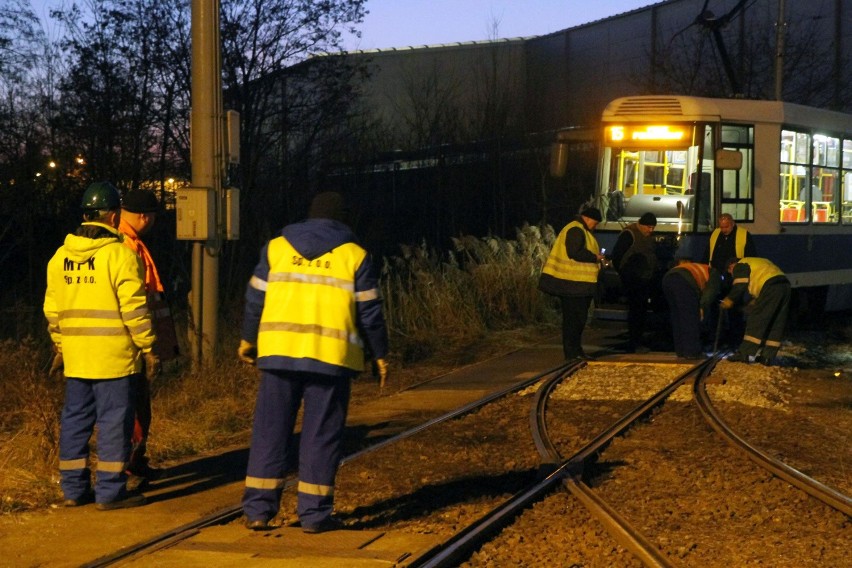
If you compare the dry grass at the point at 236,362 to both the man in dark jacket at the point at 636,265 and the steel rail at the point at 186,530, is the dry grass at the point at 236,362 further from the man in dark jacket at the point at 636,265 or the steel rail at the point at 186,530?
the man in dark jacket at the point at 636,265

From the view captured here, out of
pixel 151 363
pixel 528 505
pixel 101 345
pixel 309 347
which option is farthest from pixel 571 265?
pixel 309 347

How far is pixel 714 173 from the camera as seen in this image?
633 inches

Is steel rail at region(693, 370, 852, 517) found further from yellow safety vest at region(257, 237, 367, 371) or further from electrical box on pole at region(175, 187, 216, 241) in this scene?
electrical box on pole at region(175, 187, 216, 241)

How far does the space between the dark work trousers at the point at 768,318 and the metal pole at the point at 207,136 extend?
5970 mm

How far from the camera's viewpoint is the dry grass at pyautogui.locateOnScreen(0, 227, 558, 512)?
26.5 ft

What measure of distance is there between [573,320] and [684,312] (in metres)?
1.29

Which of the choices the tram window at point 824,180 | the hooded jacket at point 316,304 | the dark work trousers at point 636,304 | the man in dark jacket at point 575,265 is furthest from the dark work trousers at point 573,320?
the hooded jacket at point 316,304

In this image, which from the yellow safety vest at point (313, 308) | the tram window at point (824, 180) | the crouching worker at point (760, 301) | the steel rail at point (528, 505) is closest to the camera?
the steel rail at point (528, 505)

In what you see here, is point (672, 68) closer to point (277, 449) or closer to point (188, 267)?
point (188, 267)

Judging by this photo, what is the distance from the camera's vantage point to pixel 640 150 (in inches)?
646

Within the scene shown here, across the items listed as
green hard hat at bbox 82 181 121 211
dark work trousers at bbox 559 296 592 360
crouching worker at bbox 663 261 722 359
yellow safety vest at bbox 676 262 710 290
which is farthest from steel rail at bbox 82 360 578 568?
yellow safety vest at bbox 676 262 710 290

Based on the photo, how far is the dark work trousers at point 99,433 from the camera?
22.5 feet

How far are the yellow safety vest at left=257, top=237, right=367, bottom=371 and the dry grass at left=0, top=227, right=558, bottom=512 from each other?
85.4 inches

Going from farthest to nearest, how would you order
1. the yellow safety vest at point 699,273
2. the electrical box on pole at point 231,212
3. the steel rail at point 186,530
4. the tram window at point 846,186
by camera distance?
the tram window at point 846,186
the yellow safety vest at point 699,273
the electrical box on pole at point 231,212
the steel rail at point 186,530
